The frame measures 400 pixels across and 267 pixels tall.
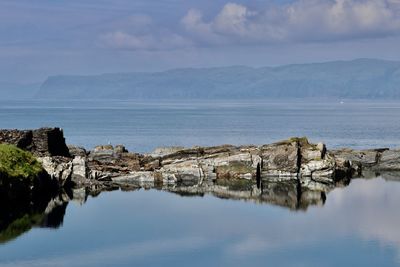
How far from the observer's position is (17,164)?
172 feet

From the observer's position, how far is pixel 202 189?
6059cm

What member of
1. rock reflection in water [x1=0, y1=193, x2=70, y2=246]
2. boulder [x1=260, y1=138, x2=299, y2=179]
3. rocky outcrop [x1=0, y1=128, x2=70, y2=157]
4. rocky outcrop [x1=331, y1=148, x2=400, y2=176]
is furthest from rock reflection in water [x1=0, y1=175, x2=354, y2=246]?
rocky outcrop [x1=331, y1=148, x2=400, y2=176]

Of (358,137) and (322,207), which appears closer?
(322,207)

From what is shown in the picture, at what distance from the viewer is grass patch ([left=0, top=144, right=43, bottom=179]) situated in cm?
5080

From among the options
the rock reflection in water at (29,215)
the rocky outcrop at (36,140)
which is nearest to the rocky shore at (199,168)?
the rocky outcrop at (36,140)

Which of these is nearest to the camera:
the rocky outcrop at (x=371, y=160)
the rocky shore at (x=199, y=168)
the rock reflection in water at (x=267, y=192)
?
the rock reflection in water at (x=267, y=192)

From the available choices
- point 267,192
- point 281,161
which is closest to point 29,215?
point 267,192

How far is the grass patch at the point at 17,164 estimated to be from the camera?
5080 centimetres

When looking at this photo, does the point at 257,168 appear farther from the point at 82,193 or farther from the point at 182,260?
the point at 182,260

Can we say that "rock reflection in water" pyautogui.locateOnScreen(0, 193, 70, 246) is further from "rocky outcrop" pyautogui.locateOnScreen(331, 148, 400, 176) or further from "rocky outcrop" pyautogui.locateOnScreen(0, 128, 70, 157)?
"rocky outcrop" pyautogui.locateOnScreen(331, 148, 400, 176)

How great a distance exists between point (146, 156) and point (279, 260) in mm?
33750

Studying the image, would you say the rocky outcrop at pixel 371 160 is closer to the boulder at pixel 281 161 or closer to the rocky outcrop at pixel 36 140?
the boulder at pixel 281 161

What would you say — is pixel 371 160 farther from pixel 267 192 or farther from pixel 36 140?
pixel 36 140

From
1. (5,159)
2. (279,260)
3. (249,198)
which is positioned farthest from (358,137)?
(279,260)
